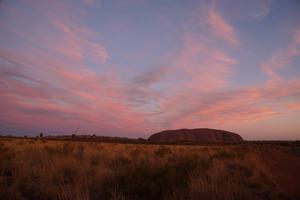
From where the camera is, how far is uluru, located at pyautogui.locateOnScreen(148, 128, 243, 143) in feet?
407

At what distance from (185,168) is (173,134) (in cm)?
12069

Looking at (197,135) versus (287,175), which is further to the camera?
(197,135)

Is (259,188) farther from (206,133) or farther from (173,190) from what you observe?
(206,133)

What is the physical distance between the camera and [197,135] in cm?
12900

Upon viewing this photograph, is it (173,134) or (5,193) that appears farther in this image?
(173,134)

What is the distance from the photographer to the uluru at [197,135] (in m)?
124

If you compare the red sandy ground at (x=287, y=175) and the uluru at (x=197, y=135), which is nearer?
the red sandy ground at (x=287, y=175)

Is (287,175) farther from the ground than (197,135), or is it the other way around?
(197,135)

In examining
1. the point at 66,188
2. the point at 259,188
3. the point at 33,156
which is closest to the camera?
the point at 66,188

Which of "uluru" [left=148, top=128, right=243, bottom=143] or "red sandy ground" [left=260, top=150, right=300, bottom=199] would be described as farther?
"uluru" [left=148, top=128, right=243, bottom=143]

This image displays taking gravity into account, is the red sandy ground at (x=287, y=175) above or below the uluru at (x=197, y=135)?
below

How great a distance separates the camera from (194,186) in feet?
16.5

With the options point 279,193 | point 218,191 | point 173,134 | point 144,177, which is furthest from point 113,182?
point 173,134

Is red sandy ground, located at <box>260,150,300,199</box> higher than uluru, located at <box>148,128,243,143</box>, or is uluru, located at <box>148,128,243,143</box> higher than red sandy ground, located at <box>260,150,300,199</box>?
uluru, located at <box>148,128,243,143</box>
